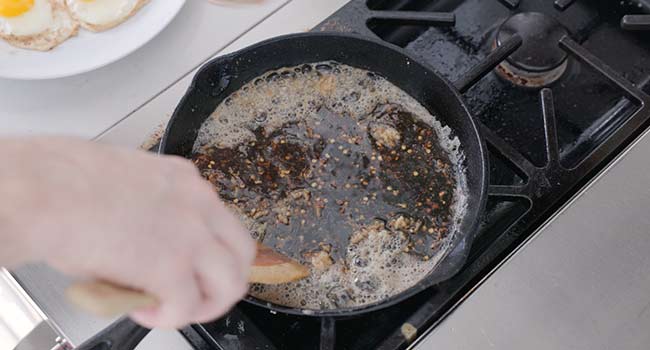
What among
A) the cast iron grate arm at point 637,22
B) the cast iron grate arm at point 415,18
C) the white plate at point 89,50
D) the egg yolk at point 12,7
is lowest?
the cast iron grate arm at point 637,22

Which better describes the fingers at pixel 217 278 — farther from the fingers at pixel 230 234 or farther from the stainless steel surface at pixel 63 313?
the stainless steel surface at pixel 63 313

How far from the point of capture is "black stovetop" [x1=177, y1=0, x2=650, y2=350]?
0.91 m

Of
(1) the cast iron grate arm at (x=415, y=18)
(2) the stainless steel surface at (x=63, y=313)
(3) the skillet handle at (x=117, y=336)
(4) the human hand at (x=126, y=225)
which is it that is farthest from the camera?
(1) the cast iron grate arm at (x=415, y=18)

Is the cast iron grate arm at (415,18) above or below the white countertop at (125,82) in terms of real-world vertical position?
above

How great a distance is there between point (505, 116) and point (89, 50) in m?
0.64

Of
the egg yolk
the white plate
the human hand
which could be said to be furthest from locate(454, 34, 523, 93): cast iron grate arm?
the egg yolk

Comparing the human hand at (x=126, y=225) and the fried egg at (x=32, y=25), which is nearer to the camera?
the human hand at (x=126, y=225)

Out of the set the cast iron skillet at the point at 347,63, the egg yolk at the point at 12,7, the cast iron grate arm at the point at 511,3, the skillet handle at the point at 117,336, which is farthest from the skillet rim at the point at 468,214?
the egg yolk at the point at 12,7

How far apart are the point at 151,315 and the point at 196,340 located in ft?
1.37

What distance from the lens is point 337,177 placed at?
976 millimetres

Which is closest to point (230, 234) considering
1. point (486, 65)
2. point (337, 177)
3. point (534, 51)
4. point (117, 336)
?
point (117, 336)

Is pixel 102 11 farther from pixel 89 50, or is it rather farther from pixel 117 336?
pixel 117 336

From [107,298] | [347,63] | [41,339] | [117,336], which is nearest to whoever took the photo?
[107,298]

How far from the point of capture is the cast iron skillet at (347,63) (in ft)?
3.04
